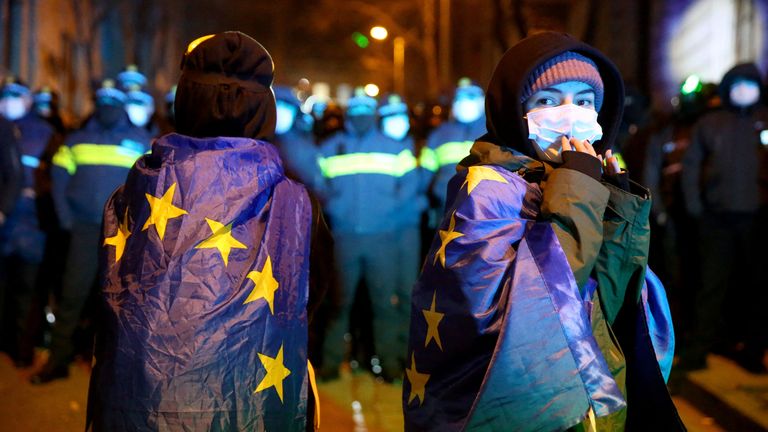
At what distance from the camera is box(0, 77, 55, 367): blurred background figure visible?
731cm

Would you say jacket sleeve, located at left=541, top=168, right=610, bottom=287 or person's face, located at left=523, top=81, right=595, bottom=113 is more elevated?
person's face, located at left=523, top=81, right=595, bottom=113

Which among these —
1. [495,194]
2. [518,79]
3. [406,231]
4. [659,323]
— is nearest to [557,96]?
[518,79]

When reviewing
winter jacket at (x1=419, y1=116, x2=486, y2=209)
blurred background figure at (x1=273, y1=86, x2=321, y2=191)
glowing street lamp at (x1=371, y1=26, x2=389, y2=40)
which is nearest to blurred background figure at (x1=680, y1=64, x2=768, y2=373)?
winter jacket at (x1=419, y1=116, x2=486, y2=209)

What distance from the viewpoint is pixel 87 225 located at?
21.6 ft

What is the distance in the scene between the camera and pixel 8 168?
22.7 ft

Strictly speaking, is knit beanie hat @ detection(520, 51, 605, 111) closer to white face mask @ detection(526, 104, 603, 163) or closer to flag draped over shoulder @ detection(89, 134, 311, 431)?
white face mask @ detection(526, 104, 603, 163)

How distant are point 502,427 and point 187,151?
153 centimetres

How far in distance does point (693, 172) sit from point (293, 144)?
Result: 3424 millimetres

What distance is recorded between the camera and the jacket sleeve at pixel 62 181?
6.90 meters

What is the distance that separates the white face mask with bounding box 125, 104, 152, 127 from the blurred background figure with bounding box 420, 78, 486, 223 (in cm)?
273

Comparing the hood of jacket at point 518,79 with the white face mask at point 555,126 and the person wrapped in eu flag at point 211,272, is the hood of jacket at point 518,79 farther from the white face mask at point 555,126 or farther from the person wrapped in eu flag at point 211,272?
the person wrapped in eu flag at point 211,272

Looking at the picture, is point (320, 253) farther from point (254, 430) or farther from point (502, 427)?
point (502, 427)

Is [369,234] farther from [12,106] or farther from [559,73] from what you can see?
[559,73]

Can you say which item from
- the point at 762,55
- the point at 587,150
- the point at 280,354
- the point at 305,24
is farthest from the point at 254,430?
the point at 305,24
